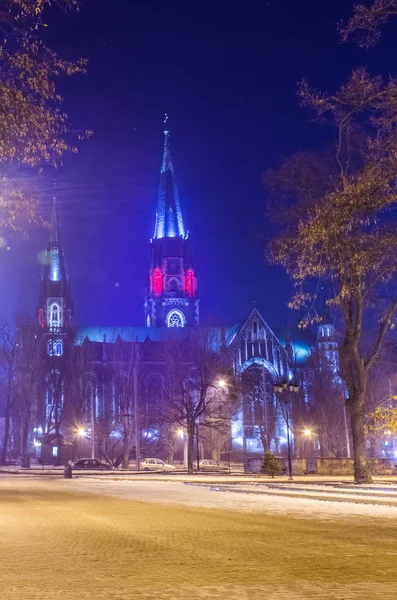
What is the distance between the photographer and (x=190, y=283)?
130 metres

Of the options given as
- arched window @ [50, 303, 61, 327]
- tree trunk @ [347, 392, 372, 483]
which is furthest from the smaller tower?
tree trunk @ [347, 392, 372, 483]

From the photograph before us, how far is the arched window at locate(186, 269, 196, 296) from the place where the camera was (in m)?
129

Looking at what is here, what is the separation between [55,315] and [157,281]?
21866mm

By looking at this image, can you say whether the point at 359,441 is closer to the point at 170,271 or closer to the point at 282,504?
the point at 282,504

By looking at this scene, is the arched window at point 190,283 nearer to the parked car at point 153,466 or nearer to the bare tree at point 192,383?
the bare tree at point 192,383

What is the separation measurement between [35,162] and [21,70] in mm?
1870

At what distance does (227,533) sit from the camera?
38.0 feet

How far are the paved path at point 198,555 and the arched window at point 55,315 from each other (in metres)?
105

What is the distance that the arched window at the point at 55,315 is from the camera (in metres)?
118

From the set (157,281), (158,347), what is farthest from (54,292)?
(158,347)

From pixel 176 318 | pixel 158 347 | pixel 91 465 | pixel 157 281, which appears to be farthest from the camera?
pixel 157 281

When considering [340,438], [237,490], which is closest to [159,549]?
[237,490]

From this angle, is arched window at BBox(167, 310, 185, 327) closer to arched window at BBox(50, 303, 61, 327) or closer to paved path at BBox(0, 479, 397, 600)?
arched window at BBox(50, 303, 61, 327)

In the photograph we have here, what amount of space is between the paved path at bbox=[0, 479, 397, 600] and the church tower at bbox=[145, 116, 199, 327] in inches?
4382
